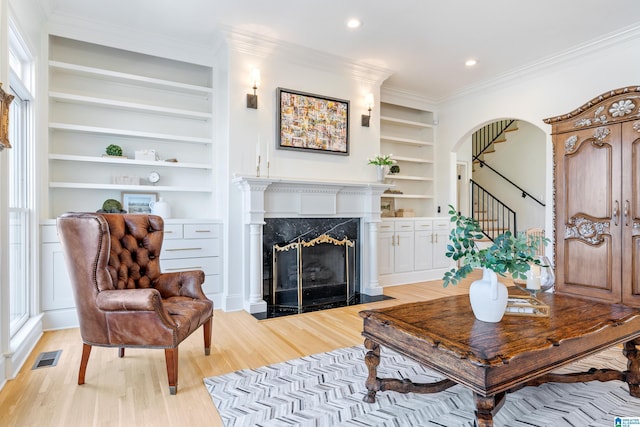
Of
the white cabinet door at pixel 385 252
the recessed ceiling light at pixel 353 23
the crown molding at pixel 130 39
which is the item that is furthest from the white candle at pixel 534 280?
the crown molding at pixel 130 39

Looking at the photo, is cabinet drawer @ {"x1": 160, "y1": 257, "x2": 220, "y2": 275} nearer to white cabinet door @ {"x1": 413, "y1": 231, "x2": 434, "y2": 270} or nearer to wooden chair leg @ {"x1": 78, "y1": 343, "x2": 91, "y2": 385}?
wooden chair leg @ {"x1": 78, "y1": 343, "x2": 91, "y2": 385}

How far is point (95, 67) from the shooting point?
392 centimetres

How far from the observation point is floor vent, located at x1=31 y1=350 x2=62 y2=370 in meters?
2.46

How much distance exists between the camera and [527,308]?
194cm

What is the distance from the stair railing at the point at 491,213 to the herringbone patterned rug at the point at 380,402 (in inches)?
207

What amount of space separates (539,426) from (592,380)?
58cm

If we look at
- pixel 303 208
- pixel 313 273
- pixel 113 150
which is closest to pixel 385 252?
pixel 313 273

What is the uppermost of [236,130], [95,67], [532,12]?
[532,12]

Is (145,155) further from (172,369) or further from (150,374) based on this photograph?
(172,369)

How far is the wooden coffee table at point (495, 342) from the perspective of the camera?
1407 mm

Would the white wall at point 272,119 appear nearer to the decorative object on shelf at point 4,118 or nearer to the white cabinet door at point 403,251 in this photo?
the white cabinet door at point 403,251

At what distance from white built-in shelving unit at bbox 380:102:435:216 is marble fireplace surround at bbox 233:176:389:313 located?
49.4 inches

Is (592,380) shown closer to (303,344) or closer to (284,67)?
(303,344)

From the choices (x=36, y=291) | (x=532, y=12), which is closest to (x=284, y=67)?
(x=532, y=12)
